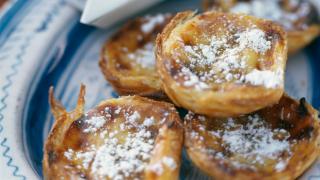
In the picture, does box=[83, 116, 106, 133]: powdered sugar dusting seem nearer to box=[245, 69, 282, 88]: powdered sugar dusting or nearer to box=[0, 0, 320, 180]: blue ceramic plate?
box=[0, 0, 320, 180]: blue ceramic plate

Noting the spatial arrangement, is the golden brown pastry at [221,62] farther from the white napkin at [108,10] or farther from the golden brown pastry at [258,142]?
the white napkin at [108,10]

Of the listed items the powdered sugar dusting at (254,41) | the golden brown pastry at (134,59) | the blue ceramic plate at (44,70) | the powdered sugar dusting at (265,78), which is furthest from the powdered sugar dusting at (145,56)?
the powdered sugar dusting at (265,78)

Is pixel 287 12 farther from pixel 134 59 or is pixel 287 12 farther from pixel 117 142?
pixel 117 142

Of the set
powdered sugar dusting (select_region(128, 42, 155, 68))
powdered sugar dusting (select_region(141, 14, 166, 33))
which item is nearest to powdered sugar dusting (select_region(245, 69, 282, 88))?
Result: powdered sugar dusting (select_region(128, 42, 155, 68))

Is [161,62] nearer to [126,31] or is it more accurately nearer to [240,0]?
[126,31]

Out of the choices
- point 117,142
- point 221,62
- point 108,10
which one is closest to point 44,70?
point 108,10
